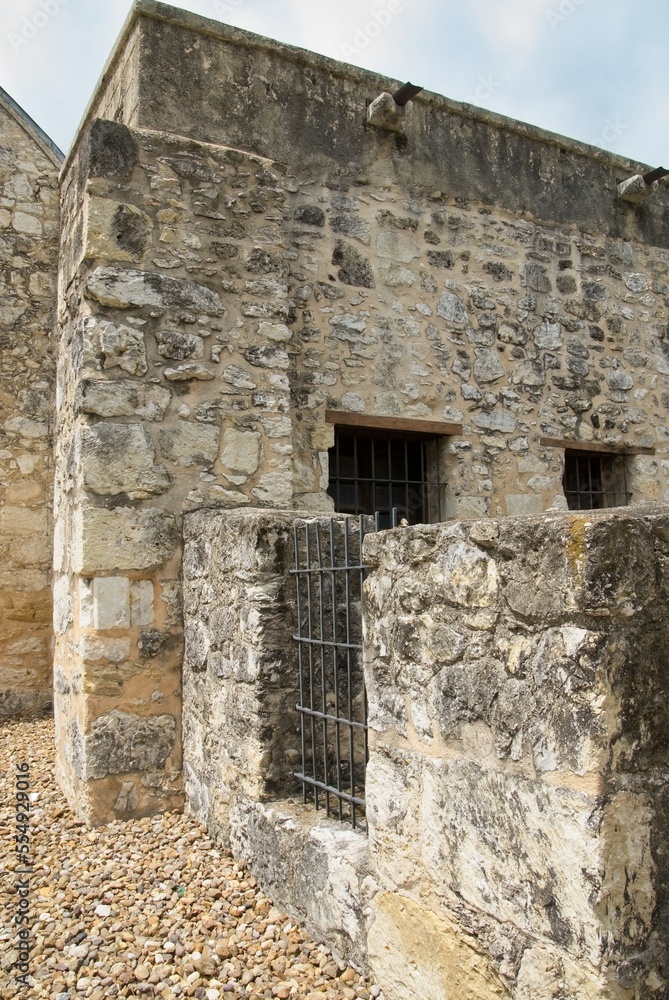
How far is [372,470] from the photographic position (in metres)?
5.09

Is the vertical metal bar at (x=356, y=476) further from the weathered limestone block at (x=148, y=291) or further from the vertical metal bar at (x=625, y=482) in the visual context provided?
the vertical metal bar at (x=625, y=482)

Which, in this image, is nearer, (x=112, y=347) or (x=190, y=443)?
(x=112, y=347)

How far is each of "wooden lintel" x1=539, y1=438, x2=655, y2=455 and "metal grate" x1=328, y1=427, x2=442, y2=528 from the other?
894 mm

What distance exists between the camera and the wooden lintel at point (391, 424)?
4781 millimetres

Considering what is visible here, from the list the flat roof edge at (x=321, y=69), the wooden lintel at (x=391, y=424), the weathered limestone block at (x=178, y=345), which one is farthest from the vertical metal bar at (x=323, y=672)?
the flat roof edge at (x=321, y=69)

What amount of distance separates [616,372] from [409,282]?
1876 mm

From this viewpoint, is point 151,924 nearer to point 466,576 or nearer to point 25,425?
point 466,576

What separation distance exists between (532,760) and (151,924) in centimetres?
179

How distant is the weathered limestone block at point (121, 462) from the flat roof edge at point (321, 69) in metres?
2.34

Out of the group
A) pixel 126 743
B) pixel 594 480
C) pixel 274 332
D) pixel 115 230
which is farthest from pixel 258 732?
pixel 594 480

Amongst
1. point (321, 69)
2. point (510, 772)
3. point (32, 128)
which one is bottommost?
point (510, 772)

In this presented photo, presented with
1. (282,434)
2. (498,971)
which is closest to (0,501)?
(282,434)

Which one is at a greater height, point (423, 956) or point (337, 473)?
point (337, 473)

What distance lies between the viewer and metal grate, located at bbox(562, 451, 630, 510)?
19.4 feet
